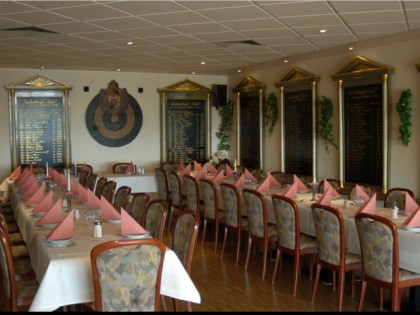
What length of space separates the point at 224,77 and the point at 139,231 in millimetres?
8715

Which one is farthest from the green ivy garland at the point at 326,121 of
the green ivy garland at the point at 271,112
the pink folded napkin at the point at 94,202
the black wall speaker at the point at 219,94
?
the pink folded napkin at the point at 94,202

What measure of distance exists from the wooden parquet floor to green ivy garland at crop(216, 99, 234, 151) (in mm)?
5825

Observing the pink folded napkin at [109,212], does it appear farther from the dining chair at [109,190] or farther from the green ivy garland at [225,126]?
the green ivy garland at [225,126]

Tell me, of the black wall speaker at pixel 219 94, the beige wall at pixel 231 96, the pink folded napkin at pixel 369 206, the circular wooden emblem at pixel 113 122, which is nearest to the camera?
the pink folded napkin at pixel 369 206

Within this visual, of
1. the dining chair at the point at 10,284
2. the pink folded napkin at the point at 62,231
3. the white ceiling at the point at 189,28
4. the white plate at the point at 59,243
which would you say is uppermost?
the white ceiling at the point at 189,28

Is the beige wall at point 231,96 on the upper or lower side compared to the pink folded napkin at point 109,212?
upper

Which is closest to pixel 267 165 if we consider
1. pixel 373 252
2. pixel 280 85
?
pixel 280 85

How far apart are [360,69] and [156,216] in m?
4.88

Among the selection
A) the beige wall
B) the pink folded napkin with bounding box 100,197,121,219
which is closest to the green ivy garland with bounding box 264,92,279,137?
the beige wall

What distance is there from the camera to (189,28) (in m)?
6.30

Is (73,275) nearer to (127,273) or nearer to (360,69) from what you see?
(127,273)

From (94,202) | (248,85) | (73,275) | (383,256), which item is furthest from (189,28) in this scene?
(248,85)

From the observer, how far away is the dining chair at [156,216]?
4305 millimetres

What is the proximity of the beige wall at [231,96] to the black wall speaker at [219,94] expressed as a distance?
0.23 meters
